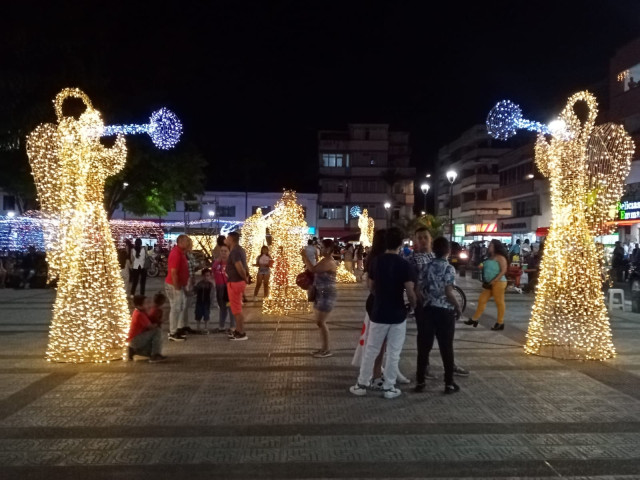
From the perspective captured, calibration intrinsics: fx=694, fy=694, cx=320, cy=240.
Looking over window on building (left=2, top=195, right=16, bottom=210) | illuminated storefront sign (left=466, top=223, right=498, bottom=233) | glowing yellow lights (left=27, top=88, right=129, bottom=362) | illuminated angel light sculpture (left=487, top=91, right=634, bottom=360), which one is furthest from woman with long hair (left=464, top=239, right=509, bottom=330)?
window on building (left=2, top=195, right=16, bottom=210)

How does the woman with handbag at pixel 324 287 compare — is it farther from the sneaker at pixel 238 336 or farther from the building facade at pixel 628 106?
the building facade at pixel 628 106

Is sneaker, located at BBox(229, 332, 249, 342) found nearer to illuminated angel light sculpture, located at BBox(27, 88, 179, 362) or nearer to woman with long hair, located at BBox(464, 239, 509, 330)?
illuminated angel light sculpture, located at BBox(27, 88, 179, 362)

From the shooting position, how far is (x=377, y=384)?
7.56 meters

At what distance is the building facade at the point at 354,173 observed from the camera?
235 ft

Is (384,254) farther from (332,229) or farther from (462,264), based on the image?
(332,229)

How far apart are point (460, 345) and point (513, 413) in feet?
13.0

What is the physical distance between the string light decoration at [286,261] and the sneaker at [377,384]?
7056mm

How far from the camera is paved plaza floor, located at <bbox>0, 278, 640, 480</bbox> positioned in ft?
16.6

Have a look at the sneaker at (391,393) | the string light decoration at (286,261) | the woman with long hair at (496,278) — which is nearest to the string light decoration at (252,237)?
the string light decoration at (286,261)

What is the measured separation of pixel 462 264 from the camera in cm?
2967

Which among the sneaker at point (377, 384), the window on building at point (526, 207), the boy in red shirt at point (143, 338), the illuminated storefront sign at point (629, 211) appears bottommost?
the sneaker at point (377, 384)

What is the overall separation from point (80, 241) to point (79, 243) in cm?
4

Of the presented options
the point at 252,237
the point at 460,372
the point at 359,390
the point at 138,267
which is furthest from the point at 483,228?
the point at 359,390

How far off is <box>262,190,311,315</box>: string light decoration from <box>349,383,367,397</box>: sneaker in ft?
24.3
